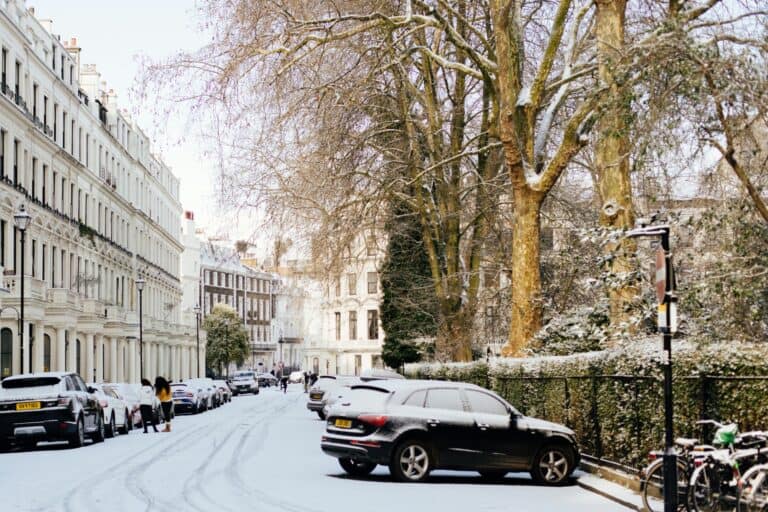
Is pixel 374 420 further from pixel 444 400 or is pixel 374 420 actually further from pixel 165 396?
pixel 165 396

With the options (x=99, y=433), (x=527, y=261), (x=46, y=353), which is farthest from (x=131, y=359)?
(x=527, y=261)

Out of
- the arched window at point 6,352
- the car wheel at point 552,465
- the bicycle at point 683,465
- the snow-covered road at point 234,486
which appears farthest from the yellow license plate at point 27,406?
the arched window at point 6,352

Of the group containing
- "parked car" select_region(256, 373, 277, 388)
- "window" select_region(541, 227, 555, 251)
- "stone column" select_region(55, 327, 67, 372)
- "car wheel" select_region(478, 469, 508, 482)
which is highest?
"window" select_region(541, 227, 555, 251)

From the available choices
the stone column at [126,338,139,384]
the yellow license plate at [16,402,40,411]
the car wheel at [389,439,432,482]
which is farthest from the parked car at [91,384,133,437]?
the stone column at [126,338,139,384]

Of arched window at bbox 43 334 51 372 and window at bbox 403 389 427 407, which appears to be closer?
window at bbox 403 389 427 407

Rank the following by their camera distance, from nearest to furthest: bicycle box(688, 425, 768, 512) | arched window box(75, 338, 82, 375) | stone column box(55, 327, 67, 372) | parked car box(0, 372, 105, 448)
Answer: bicycle box(688, 425, 768, 512) → parked car box(0, 372, 105, 448) → stone column box(55, 327, 67, 372) → arched window box(75, 338, 82, 375)

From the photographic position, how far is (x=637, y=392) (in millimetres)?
15828

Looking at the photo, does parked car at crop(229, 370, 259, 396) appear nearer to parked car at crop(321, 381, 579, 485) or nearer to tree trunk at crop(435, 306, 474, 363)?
tree trunk at crop(435, 306, 474, 363)

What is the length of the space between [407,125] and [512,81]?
8.84 meters

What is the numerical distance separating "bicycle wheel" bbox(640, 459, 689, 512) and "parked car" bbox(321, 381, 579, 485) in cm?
335

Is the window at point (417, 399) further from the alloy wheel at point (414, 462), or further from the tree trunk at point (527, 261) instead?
the tree trunk at point (527, 261)

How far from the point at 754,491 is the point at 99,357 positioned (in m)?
56.1

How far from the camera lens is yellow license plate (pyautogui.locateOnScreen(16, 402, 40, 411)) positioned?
986 inches

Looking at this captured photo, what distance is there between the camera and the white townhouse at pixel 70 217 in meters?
46.3
